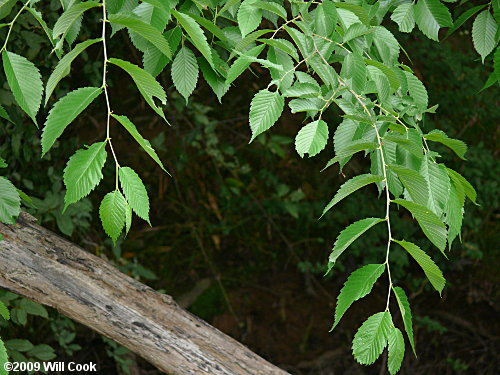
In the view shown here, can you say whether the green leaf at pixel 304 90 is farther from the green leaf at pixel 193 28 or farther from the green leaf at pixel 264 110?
the green leaf at pixel 193 28

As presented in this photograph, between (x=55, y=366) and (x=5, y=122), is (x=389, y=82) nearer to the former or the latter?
(x=5, y=122)

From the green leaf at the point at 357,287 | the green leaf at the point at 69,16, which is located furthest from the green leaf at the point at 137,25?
the green leaf at the point at 357,287

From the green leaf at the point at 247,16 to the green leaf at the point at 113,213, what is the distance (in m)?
0.28

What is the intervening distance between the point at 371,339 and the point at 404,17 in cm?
62

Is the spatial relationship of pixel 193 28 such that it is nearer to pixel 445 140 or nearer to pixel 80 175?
pixel 80 175

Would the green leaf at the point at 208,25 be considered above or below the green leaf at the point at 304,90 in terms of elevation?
above

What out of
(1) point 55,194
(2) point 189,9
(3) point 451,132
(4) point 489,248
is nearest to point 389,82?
(2) point 189,9

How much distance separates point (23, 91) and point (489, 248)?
2.90 m

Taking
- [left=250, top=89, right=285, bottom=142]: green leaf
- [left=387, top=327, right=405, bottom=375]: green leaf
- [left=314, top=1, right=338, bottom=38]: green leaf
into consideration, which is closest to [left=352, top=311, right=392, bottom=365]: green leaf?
[left=387, top=327, right=405, bottom=375]: green leaf

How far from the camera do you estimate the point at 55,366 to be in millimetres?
2250

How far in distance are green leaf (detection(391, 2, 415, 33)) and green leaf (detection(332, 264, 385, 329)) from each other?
522 millimetres

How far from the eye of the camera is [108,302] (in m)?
1.29

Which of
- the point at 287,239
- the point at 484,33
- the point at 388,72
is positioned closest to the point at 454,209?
the point at 388,72

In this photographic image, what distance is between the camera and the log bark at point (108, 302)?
1.26m
